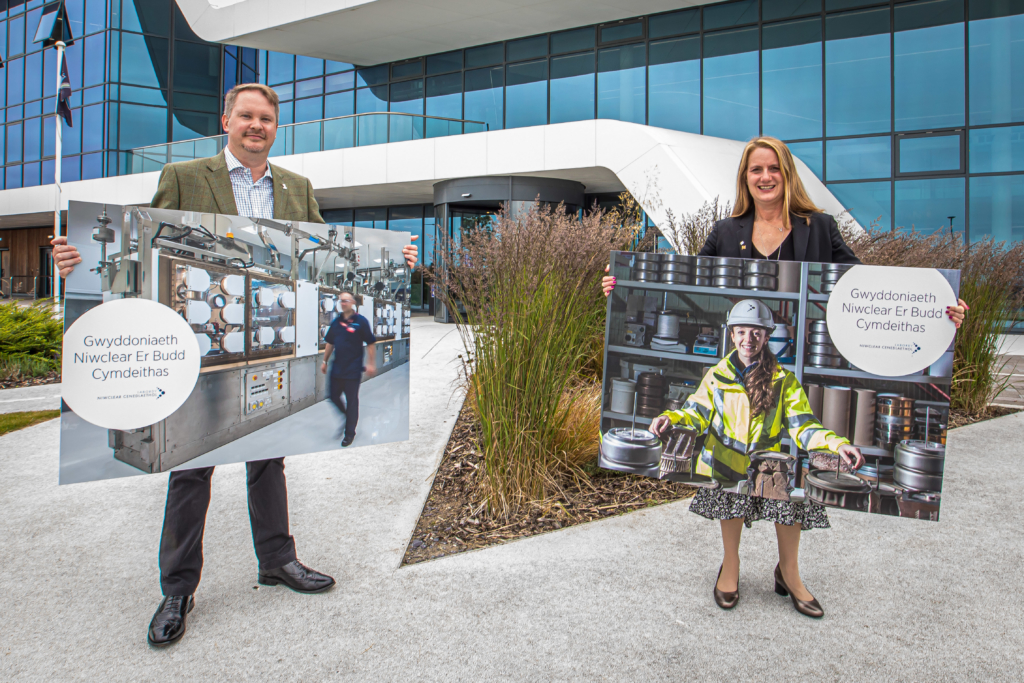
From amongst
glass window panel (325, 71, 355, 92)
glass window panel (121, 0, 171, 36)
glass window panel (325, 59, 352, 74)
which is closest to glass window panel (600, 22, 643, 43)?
glass window panel (325, 71, 355, 92)

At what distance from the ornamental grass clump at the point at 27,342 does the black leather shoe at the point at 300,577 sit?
764 centimetres

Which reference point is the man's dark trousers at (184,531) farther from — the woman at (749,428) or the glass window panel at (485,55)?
the glass window panel at (485,55)

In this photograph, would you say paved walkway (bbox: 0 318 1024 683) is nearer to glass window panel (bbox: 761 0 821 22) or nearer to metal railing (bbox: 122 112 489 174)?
metal railing (bbox: 122 112 489 174)

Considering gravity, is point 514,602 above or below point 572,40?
below

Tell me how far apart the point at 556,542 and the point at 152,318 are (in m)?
2.00

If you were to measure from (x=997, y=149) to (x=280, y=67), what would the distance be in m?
21.7

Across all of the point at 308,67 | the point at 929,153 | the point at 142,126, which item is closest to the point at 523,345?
the point at 929,153

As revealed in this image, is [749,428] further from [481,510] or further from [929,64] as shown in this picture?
[929,64]

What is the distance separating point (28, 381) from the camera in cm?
796

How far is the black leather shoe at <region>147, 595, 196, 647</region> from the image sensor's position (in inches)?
83.2

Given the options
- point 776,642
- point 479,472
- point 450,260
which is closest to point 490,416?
point 479,472

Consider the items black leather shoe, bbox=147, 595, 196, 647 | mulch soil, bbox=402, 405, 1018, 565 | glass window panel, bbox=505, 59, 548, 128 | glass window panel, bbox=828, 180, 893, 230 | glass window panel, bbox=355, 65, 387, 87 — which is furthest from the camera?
glass window panel, bbox=355, 65, 387, 87

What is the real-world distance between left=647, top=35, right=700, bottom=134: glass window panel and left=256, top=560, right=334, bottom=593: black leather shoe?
16.0 meters

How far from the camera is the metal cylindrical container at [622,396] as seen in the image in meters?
2.46
